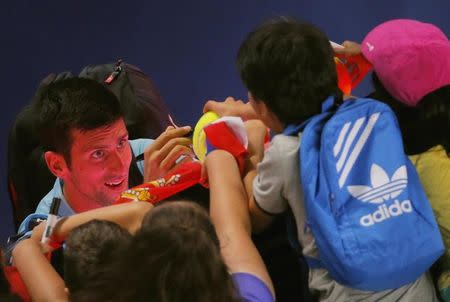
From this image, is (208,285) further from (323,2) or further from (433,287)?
(323,2)

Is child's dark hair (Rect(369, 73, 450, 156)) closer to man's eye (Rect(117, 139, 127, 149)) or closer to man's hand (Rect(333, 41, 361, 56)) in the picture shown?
man's hand (Rect(333, 41, 361, 56))

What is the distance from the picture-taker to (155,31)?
10.9 feet

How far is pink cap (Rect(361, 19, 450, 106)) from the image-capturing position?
145cm

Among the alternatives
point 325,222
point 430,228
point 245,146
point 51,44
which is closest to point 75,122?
point 245,146

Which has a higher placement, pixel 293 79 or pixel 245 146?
pixel 293 79

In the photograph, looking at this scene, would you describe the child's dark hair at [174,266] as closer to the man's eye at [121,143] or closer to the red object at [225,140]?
the red object at [225,140]

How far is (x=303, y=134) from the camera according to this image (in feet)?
4.32

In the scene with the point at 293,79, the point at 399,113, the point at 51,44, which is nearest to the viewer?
the point at 293,79

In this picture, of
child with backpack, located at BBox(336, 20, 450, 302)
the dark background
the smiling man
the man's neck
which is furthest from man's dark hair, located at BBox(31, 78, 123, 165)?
the dark background

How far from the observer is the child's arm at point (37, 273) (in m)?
1.30

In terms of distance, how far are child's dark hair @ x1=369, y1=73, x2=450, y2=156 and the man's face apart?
660mm

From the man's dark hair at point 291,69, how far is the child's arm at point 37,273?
47 cm

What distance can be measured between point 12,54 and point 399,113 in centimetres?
221

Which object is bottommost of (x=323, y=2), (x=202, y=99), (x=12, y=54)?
(x=202, y=99)
